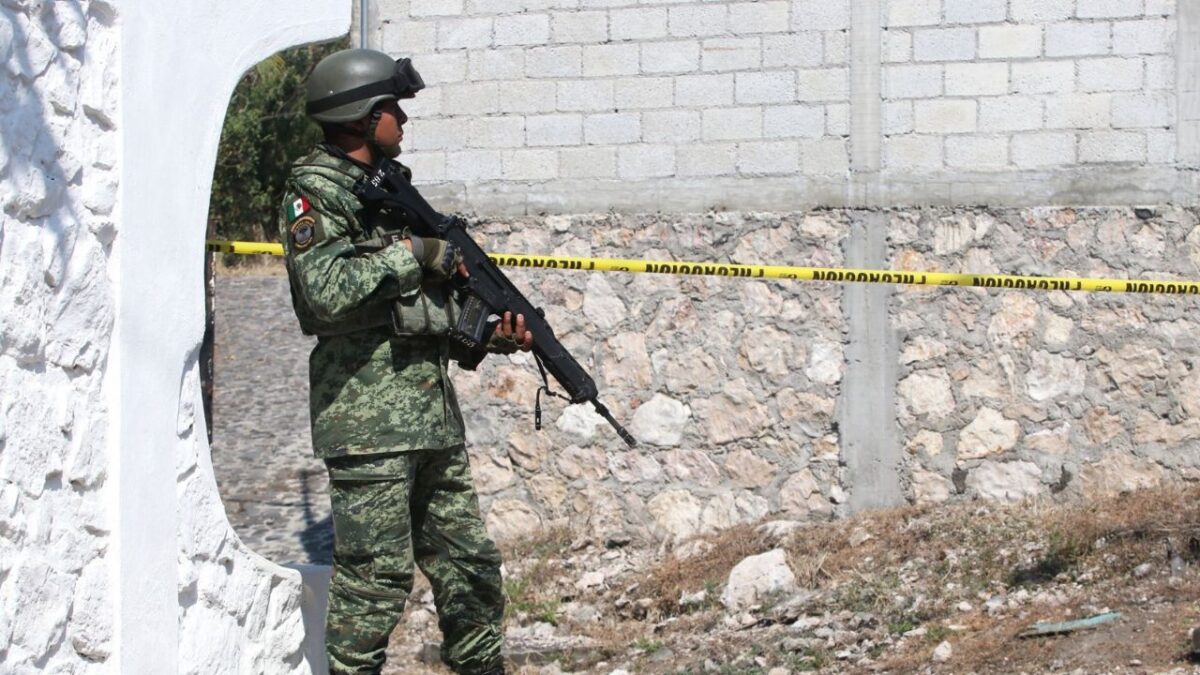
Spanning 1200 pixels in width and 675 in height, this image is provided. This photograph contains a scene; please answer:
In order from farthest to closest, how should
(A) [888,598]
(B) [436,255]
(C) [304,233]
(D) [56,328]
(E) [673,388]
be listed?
(E) [673,388] → (A) [888,598] → (B) [436,255] → (C) [304,233] → (D) [56,328]

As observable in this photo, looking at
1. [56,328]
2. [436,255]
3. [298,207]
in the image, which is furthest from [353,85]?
[56,328]

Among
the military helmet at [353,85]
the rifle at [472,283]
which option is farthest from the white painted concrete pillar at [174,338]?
the rifle at [472,283]

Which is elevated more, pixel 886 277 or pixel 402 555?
pixel 886 277

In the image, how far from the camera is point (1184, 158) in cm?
729

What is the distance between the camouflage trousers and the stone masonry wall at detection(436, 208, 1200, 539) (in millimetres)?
3149

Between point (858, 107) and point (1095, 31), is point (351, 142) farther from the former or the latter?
point (1095, 31)

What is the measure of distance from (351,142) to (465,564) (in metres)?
1.28

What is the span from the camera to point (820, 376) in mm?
7648

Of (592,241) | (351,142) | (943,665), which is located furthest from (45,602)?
(592,241)

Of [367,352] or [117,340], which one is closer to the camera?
[117,340]

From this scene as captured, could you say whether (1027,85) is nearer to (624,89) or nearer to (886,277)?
(886,277)

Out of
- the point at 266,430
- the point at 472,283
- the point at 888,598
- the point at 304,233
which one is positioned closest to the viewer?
the point at 304,233

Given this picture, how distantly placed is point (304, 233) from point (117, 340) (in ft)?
2.03

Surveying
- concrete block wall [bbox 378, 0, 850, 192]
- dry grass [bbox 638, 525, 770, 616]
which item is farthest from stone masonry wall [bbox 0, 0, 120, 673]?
concrete block wall [bbox 378, 0, 850, 192]
